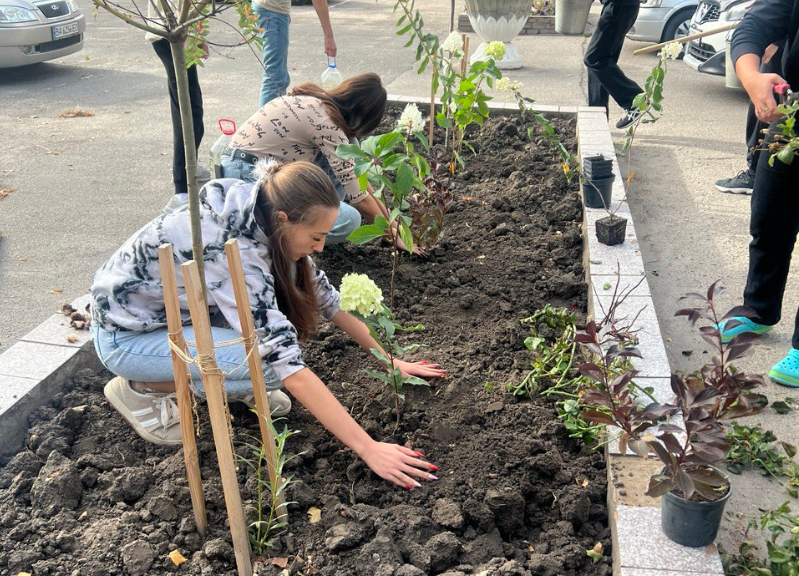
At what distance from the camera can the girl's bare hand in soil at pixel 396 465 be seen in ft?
7.85

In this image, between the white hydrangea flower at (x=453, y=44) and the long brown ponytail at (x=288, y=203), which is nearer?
the long brown ponytail at (x=288, y=203)

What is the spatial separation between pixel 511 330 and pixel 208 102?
5596 mm

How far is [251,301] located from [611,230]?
87.4 inches

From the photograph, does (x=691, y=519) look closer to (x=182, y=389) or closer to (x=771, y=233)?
(x=182, y=389)

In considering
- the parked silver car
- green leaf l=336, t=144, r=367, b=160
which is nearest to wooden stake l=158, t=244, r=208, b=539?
green leaf l=336, t=144, r=367, b=160

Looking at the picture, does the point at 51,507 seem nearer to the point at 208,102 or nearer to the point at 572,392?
the point at 572,392

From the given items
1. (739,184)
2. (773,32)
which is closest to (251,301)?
(773,32)

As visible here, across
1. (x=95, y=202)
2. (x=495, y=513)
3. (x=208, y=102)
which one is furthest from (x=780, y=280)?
(x=208, y=102)

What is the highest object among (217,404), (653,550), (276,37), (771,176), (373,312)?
(276,37)

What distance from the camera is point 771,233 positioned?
3.29 metres

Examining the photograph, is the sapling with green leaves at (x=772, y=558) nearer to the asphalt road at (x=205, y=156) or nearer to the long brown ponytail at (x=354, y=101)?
the asphalt road at (x=205, y=156)

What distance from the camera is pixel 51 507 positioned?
2.34 m

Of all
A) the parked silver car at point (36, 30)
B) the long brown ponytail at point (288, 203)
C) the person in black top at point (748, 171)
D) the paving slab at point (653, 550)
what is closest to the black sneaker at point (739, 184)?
the person in black top at point (748, 171)

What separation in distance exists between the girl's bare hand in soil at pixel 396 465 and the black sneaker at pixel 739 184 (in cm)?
395
